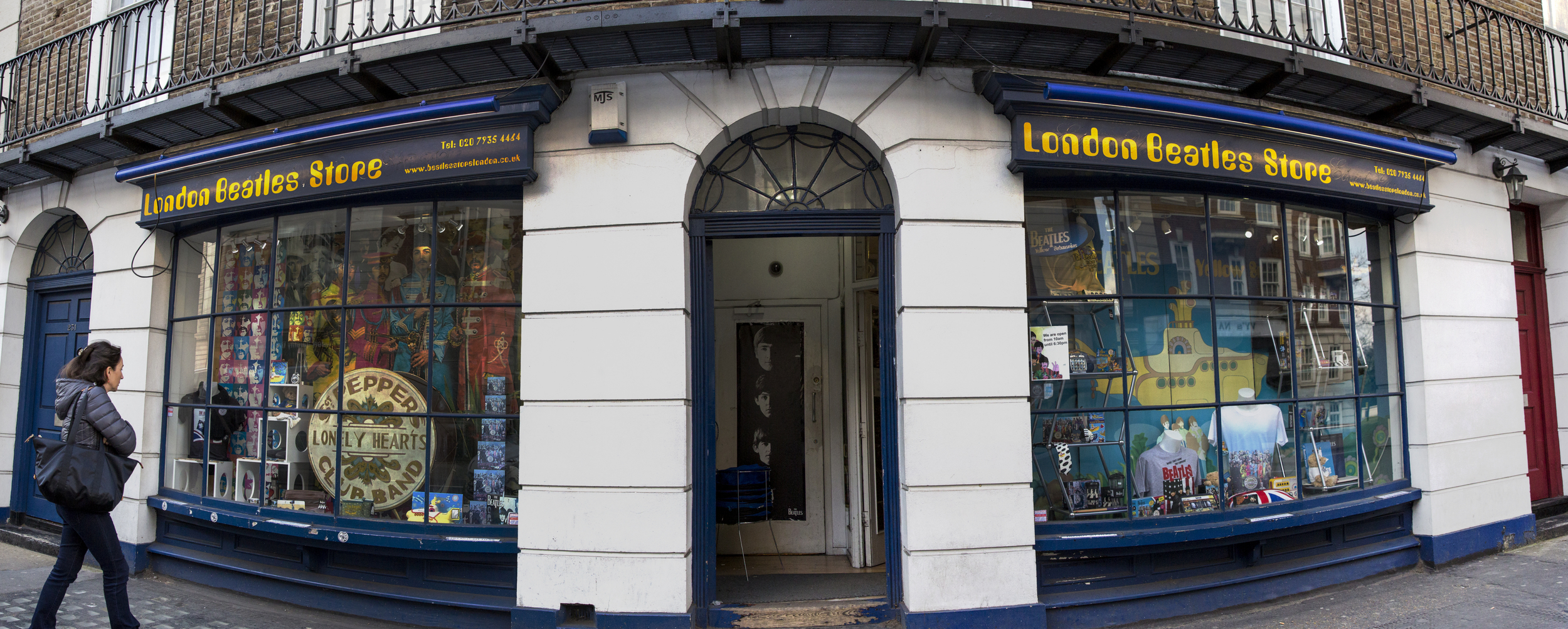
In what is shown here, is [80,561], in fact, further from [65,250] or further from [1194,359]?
[1194,359]

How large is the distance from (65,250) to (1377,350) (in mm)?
12879

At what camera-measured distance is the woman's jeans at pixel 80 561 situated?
4.38m

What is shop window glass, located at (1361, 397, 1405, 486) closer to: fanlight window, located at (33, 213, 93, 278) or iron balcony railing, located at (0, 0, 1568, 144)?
iron balcony railing, located at (0, 0, 1568, 144)

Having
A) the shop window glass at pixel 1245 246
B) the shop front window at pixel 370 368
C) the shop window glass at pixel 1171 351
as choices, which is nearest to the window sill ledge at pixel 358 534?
A: the shop front window at pixel 370 368

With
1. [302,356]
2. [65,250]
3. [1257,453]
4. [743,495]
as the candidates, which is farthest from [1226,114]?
[65,250]

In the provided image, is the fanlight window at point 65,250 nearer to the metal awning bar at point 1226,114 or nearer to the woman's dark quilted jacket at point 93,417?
the woman's dark quilted jacket at point 93,417

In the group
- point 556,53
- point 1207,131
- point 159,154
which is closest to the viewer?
point 556,53

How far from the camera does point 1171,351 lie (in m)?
5.76

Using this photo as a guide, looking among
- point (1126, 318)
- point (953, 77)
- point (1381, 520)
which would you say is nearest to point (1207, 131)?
point (1126, 318)

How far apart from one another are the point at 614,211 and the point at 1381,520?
6750 millimetres

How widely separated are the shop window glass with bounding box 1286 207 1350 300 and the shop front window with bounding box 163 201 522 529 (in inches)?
252

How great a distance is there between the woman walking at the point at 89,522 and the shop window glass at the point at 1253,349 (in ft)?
24.7

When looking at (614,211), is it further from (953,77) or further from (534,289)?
(953,77)

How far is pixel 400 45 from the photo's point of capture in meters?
5.20
